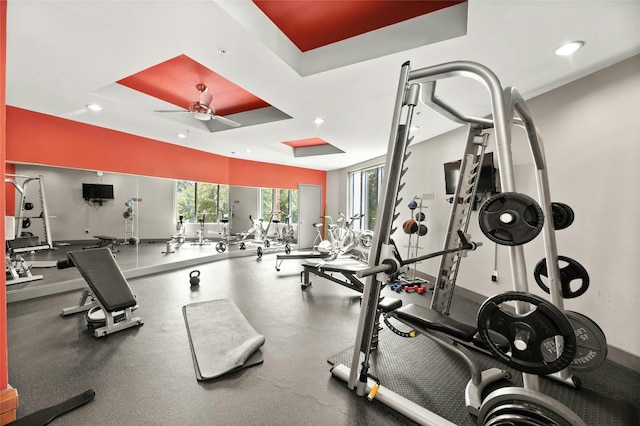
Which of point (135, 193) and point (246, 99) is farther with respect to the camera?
point (135, 193)

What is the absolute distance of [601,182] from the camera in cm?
225

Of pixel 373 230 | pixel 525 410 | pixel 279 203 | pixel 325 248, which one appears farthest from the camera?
pixel 279 203

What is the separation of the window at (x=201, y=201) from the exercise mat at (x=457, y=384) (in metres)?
5.08

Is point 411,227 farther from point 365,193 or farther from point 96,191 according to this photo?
point 96,191

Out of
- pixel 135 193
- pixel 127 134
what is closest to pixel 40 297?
pixel 135 193

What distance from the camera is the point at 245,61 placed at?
2.37 metres

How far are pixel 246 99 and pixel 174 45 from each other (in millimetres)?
1670

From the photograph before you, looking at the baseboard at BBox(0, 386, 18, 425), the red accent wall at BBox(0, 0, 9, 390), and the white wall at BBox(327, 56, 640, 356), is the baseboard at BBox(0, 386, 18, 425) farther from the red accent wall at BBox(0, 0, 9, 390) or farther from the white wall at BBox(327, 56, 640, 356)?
the white wall at BBox(327, 56, 640, 356)

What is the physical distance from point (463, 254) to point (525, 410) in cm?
135

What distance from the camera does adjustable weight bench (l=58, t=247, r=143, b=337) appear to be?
8.03ft

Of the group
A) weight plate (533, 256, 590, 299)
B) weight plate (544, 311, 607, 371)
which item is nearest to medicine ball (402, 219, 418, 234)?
weight plate (533, 256, 590, 299)

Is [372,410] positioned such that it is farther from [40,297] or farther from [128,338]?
[40,297]

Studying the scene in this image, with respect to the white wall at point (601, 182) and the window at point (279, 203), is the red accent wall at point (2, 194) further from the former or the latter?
the window at point (279, 203)

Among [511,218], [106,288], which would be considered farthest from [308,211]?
[511,218]
